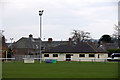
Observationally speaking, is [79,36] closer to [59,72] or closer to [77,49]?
[77,49]

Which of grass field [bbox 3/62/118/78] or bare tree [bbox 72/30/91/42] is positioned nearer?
grass field [bbox 3/62/118/78]

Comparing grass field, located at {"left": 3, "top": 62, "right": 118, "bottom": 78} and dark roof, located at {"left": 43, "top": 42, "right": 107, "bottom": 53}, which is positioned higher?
dark roof, located at {"left": 43, "top": 42, "right": 107, "bottom": 53}

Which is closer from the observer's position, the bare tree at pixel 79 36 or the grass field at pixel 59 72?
the grass field at pixel 59 72

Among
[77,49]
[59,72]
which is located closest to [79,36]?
[77,49]

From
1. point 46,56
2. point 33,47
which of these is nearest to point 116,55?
point 46,56

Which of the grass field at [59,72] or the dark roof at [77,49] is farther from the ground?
the dark roof at [77,49]

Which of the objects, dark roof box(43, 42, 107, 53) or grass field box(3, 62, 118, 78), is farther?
dark roof box(43, 42, 107, 53)

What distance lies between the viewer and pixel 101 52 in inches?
3174

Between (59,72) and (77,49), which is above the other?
(77,49)

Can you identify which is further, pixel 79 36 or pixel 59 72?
pixel 79 36

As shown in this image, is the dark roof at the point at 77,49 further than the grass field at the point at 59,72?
Yes

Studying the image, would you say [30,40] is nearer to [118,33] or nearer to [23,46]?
[23,46]

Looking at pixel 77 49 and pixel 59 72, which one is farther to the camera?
pixel 77 49

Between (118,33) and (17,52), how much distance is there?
122 ft
